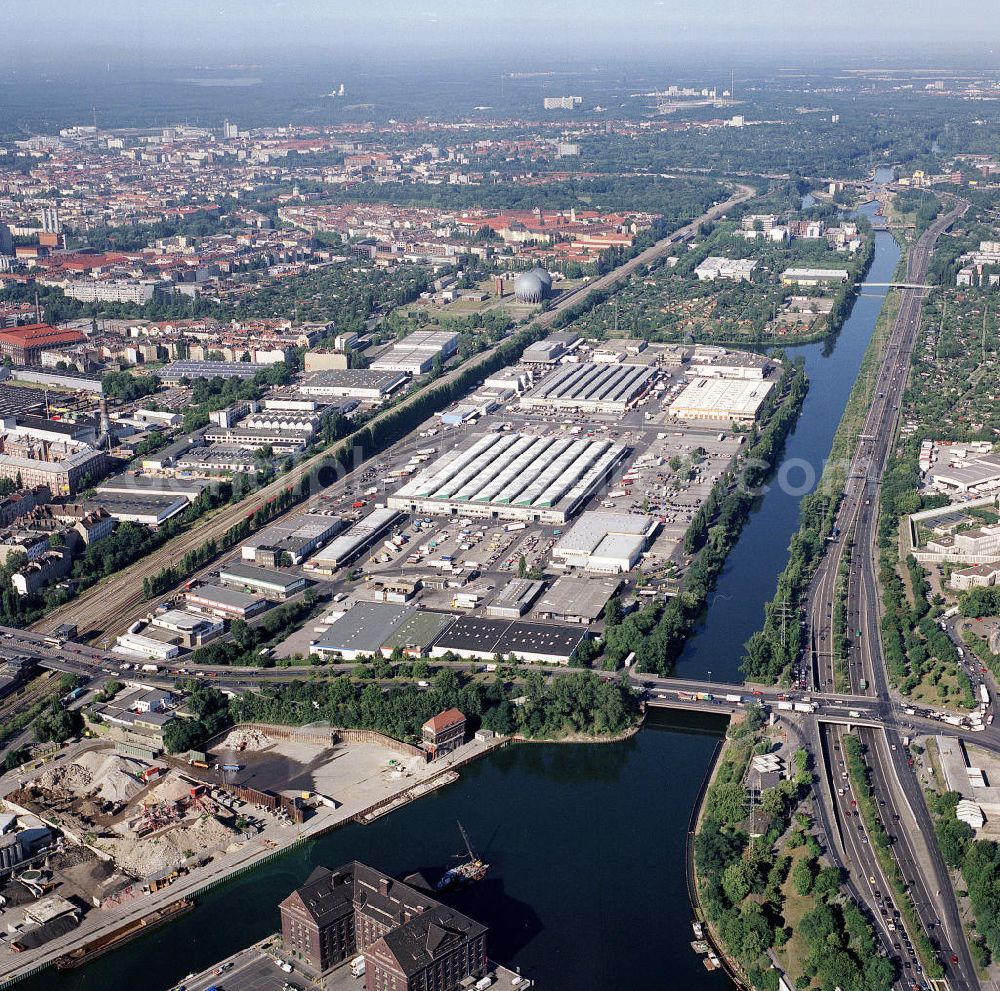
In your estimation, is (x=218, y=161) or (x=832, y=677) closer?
(x=832, y=677)

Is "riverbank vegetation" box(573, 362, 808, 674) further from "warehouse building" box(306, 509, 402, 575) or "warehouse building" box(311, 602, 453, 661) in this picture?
"warehouse building" box(306, 509, 402, 575)

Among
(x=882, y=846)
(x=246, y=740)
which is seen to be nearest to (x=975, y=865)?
(x=882, y=846)

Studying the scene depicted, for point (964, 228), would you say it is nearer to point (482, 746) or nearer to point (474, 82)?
point (482, 746)

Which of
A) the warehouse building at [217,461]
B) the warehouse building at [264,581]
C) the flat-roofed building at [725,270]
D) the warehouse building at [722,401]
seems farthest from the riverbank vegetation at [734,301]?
the warehouse building at [264,581]

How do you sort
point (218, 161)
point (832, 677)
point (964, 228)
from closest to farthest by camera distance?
point (832, 677)
point (964, 228)
point (218, 161)

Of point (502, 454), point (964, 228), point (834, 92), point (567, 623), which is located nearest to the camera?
point (567, 623)

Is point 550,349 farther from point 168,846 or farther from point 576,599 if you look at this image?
point 168,846

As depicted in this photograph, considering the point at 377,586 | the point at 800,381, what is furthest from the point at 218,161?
the point at 377,586
